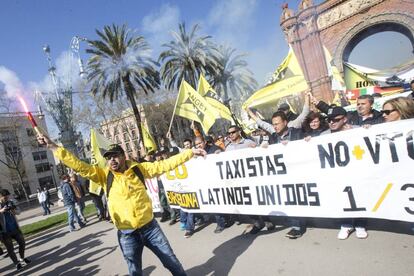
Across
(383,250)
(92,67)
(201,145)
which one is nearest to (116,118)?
(92,67)

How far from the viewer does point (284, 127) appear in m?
5.08

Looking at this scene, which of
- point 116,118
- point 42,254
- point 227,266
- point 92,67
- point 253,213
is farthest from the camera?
point 116,118

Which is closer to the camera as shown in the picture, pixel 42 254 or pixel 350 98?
pixel 42 254

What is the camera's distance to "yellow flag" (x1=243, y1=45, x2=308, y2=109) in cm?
665

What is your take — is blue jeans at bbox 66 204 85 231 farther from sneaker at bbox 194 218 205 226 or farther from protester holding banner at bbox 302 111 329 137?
protester holding banner at bbox 302 111 329 137

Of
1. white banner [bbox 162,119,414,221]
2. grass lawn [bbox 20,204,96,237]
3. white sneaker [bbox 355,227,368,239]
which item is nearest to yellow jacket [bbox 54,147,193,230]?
white banner [bbox 162,119,414,221]

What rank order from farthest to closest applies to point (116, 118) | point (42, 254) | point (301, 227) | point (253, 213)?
1. point (116, 118)
2. point (42, 254)
3. point (253, 213)
4. point (301, 227)

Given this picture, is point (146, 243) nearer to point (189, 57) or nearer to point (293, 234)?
point (293, 234)

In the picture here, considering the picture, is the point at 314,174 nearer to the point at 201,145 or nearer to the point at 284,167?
the point at 284,167

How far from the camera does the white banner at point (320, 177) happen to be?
379 cm

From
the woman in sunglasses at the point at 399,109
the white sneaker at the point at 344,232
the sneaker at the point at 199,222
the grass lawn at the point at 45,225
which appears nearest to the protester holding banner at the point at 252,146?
the white sneaker at the point at 344,232

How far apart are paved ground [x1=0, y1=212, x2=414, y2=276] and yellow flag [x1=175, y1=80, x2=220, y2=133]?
8.85ft

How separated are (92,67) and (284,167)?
809 inches

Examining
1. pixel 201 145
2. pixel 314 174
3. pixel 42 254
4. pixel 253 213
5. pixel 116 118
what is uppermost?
pixel 116 118
